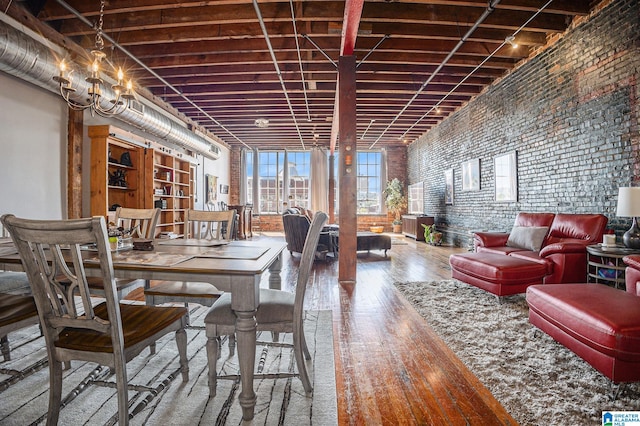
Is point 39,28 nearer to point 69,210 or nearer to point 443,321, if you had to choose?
point 69,210

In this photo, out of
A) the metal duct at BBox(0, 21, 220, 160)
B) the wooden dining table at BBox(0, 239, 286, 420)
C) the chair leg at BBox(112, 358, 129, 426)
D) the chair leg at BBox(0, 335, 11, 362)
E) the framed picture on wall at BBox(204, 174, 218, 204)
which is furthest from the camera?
the framed picture on wall at BBox(204, 174, 218, 204)

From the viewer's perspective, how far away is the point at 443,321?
115 inches

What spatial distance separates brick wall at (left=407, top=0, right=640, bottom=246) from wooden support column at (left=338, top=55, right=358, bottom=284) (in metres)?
3.01

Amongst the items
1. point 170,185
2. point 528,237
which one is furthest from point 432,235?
point 170,185

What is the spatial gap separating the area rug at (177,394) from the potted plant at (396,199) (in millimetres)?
9608

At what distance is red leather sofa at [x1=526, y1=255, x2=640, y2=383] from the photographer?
1720 mm

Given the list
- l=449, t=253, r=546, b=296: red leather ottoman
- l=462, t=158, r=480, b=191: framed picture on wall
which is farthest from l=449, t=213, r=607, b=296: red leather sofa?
l=462, t=158, r=480, b=191: framed picture on wall

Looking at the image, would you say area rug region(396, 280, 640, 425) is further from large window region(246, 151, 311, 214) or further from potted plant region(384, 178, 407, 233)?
large window region(246, 151, 311, 214)

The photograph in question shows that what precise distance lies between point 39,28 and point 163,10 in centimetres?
154

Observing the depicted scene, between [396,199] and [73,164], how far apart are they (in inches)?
369

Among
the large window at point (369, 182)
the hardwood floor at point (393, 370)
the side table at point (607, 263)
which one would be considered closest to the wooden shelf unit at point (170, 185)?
the hardwood floor at point (393, 370)

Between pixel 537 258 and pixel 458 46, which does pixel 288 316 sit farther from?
pixel 458 46

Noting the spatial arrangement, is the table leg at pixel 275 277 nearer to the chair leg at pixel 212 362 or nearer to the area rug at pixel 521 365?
the chair leg at pixel 212 362

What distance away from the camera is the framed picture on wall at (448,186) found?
27.6 ft
